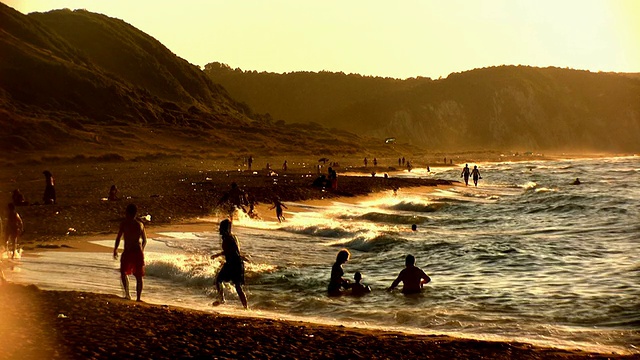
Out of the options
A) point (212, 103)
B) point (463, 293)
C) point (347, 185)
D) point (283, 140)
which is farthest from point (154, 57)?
point (463, 293)

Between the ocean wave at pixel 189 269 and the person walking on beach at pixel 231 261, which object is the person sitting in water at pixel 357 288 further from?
the person walking on beach at pixel 231 261

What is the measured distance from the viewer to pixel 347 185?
4769 centimetres

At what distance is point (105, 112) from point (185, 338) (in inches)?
4016

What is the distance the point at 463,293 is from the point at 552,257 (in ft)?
21.2

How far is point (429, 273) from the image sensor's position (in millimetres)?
18641

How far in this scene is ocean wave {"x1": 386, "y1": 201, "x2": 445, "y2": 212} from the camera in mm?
39750

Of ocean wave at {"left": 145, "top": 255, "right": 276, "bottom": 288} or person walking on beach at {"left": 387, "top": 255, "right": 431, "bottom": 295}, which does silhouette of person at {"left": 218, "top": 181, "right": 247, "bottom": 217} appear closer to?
ocean wave at {"left": 145, "top": 255, "right": 276, "bottom": 288}

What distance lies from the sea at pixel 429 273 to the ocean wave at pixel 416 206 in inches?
258

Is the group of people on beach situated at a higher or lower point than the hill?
lower

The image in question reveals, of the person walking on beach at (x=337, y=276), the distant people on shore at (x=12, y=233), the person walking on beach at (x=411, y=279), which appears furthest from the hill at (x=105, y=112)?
the person walking on beach at (x=411, y=279)

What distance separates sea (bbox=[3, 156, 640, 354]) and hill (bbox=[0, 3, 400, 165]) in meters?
44.6

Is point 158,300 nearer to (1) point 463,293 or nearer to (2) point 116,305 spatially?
(2) point 116,305

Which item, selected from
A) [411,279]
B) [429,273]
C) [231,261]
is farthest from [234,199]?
[231,261]

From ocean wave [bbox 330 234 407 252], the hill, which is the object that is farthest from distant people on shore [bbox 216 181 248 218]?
the hill
